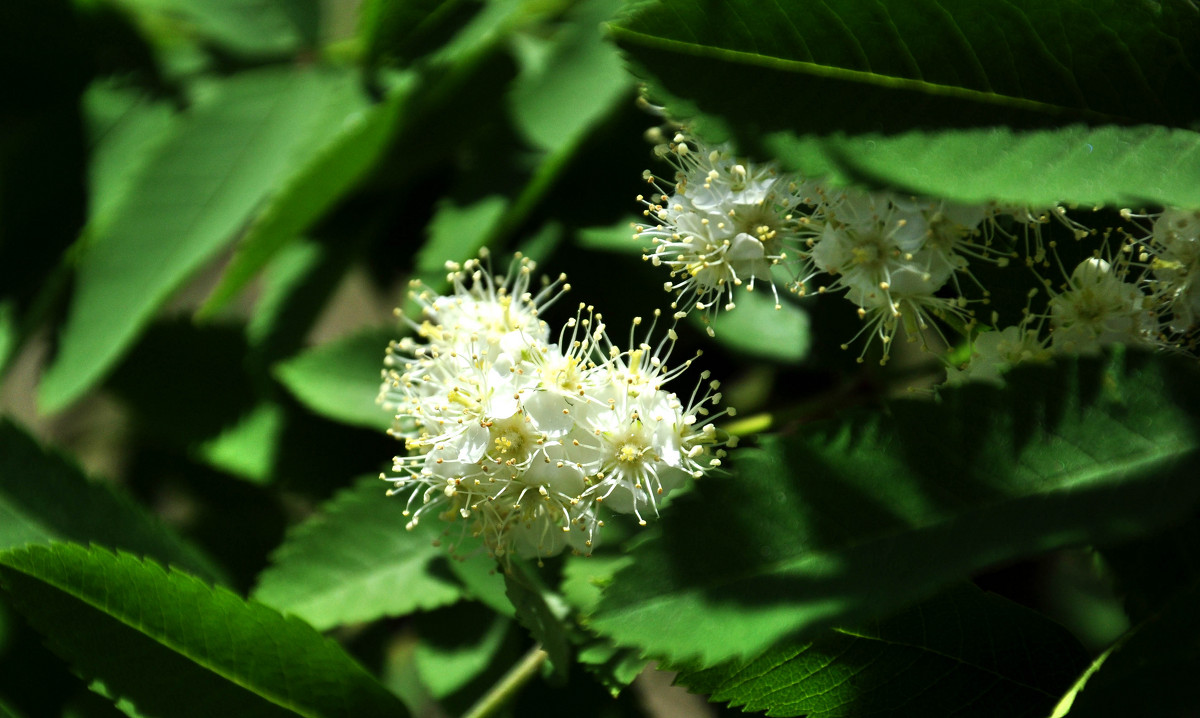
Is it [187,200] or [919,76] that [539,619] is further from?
[187,200]

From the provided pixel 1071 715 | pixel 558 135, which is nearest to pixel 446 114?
pixel 558 135

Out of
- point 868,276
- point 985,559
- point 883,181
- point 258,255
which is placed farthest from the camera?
point 258,255

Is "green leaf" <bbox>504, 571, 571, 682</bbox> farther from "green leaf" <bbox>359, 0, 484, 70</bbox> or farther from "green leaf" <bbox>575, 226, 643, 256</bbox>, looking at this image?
"green leaf" <bbox>359, 0, 484, 70</bbox>

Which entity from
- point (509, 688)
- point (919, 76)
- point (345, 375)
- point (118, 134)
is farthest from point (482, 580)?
point (118, 134)

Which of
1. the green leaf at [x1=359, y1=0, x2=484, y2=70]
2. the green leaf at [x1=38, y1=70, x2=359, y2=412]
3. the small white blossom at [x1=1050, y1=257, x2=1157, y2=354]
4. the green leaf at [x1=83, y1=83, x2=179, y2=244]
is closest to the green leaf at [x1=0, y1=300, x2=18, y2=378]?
the green leaf at [x1=38, y1=70, x2=359, y2=412]

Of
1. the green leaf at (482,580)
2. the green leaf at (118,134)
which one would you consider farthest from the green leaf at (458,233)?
the green leaf at (118,134)

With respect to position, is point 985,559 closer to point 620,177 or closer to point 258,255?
point 620,177

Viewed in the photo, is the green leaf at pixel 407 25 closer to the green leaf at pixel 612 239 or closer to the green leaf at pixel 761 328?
the green leaf at pixel 612 239
